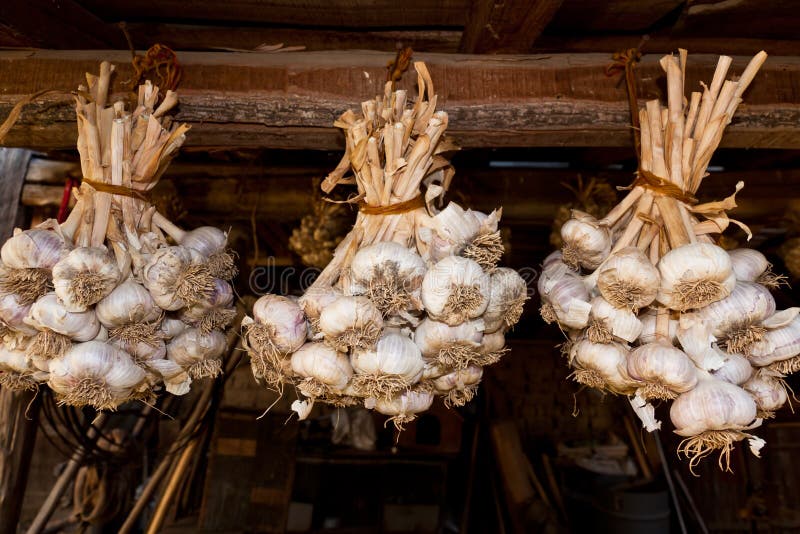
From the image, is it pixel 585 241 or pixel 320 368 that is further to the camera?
pixel 585 241

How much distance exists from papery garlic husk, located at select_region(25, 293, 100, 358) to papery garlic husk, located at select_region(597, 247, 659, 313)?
1.17 metres

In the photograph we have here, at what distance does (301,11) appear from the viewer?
67.1 inches

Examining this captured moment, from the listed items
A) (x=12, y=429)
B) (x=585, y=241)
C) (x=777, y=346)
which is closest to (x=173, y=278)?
(x=585, y=241)

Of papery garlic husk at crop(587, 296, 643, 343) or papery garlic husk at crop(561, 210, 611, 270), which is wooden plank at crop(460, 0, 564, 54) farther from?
papery garlic husk at crop(587, 296, 643, 343)

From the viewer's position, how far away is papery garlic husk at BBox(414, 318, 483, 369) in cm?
130

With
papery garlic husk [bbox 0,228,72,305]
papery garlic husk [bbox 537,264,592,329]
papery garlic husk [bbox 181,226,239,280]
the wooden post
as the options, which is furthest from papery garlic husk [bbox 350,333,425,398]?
the wooden post

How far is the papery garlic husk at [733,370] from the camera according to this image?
1320 millimetres

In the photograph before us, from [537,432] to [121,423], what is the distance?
4518 mm

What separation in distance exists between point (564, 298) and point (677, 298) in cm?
24

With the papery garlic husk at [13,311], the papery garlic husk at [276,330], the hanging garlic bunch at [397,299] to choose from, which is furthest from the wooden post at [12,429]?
the hanging garlic bunch at [397,299]

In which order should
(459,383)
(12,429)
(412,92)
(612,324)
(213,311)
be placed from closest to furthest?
(612,324)
(459,383)
(213,311)
(412,92)
(12,429)

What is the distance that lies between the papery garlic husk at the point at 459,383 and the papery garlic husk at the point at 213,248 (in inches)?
25.0

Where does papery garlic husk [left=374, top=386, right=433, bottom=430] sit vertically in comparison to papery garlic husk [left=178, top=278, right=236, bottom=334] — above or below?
below

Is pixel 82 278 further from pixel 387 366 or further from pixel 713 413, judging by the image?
pixel 713 413
